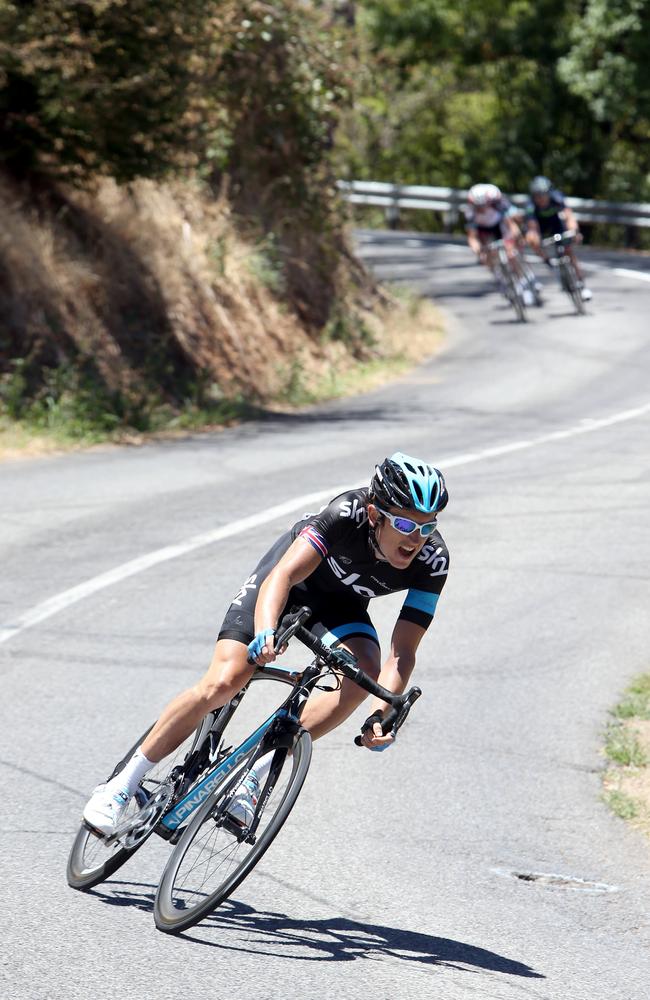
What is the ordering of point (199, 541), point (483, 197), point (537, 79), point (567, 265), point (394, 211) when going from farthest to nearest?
point (394, 211) → point (537, 79) → point (567, 265) → point (483, 197) → point (199, 541)

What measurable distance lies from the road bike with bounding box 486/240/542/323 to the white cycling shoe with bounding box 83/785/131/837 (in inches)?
846

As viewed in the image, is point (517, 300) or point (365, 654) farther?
point (517, 300)

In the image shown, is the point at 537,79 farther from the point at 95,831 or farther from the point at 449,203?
the point at 95,831

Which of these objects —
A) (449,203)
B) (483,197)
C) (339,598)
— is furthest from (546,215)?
(339,598)

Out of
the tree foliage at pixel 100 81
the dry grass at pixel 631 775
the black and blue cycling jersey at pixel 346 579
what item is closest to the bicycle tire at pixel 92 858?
the black and blue cycling jersey at pixel 346 579

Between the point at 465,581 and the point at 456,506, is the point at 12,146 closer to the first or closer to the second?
the point at 456,506

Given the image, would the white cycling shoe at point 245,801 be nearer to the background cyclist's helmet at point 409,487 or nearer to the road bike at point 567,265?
the background cyclist's helmet at point 409,487

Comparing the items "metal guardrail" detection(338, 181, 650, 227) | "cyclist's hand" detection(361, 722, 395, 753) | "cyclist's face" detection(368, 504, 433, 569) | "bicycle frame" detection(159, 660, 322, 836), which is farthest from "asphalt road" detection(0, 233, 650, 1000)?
"metal guardrail" detection(338, 181, 650, 227)

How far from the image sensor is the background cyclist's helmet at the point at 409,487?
5.40 m

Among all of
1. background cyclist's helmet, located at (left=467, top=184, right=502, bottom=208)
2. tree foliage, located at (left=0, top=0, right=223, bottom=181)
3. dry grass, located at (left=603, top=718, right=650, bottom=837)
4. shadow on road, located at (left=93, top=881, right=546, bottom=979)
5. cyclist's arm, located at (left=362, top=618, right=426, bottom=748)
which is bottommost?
dry grass, located at (left=603, top=718, right=650, bottom=837)

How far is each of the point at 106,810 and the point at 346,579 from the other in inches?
53.8

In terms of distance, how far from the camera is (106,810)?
5684 mm

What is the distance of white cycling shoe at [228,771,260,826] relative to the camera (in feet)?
17.9

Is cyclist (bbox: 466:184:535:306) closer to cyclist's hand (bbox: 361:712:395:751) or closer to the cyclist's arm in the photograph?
the cyclist's arm
